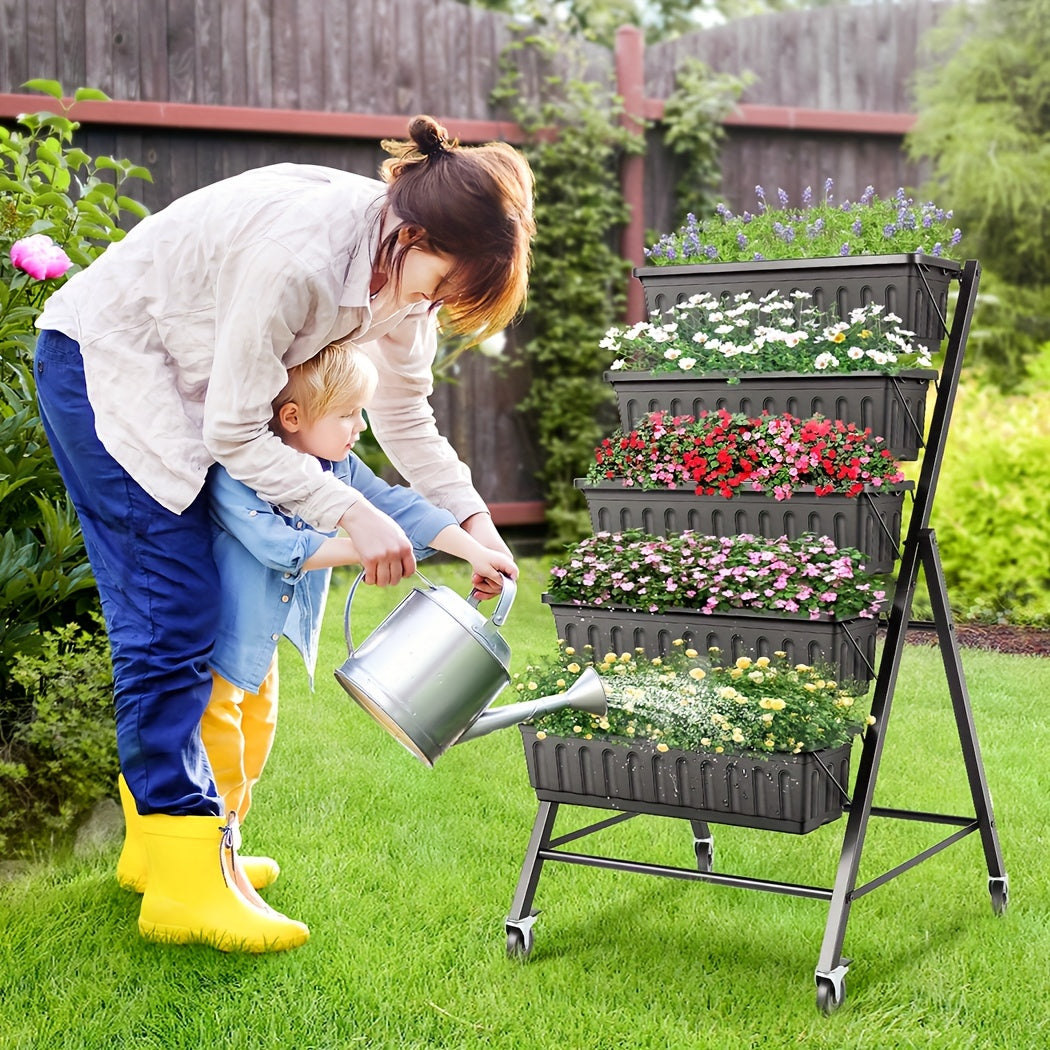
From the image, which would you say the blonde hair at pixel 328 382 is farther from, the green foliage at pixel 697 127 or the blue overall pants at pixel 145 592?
the green foliage at pixel 697 127

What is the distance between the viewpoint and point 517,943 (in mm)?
2330

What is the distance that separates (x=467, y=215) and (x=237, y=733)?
37.6 inches

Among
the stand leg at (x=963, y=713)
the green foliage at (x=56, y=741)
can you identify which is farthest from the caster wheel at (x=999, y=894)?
the green foliage at (x=56, y=741)

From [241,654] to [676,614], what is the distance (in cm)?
69

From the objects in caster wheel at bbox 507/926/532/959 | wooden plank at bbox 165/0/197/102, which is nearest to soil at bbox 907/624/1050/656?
caster wheel at bbox 507/926/532/959

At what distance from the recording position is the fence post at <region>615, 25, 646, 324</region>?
19.2 feet

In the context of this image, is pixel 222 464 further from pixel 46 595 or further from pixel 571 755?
pixel 46 595

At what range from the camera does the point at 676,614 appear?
234cm

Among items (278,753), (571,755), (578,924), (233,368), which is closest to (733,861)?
(578,924)

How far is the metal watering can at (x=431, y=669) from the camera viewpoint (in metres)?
2.04

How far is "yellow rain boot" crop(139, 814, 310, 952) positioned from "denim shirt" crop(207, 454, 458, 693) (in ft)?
0.78

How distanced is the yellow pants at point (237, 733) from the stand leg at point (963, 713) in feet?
3.55

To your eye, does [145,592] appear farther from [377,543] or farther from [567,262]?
[567,262]

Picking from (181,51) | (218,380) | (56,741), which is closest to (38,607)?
(56,741)
